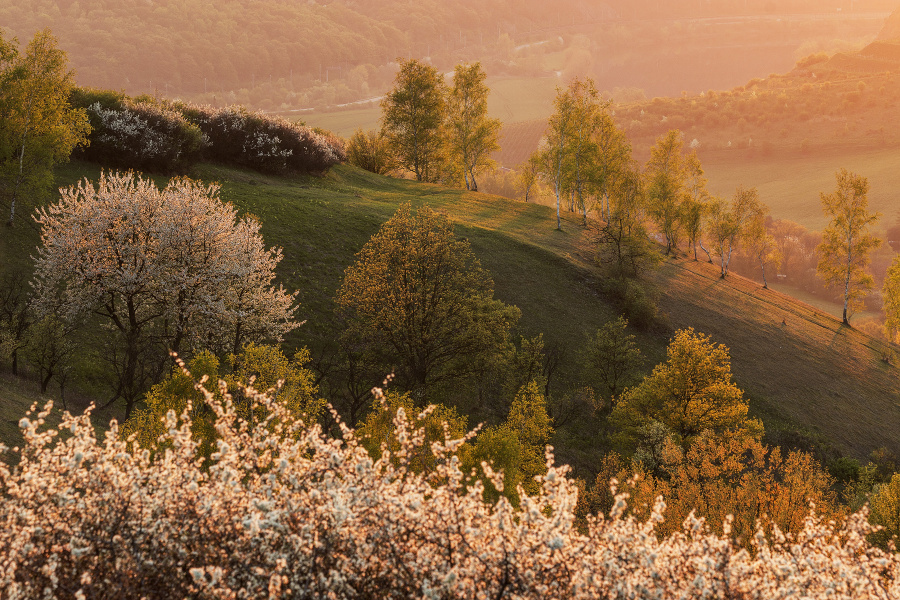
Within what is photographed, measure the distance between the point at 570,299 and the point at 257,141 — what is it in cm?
4324

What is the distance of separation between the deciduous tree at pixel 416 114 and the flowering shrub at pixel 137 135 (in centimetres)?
3695

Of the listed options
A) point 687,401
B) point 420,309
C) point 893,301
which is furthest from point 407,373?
point 893,301

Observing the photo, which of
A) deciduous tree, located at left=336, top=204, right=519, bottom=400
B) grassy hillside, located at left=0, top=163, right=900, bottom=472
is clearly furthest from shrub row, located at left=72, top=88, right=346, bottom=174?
deciduous tree, located at left=336, top=204, right=519, bottom=400

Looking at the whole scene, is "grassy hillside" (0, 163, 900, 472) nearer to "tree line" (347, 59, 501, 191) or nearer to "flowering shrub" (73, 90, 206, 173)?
"flowering shrub" (73, 90, 206, 173)

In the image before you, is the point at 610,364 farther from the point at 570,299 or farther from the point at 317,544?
the point at 317,544

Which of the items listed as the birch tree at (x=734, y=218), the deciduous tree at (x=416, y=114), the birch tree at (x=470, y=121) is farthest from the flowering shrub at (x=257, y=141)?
the birch tree at (x=734, y=218)

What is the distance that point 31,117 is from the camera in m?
38.0

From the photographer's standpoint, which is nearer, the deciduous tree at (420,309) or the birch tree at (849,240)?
the deciduous tree at (420,309)

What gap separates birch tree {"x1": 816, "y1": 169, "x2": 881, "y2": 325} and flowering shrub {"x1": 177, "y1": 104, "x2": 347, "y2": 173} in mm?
76227

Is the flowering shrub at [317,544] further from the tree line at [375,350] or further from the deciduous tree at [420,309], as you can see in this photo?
the deciduous tree at [420,309]

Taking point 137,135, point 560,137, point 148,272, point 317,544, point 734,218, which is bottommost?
point 317,544

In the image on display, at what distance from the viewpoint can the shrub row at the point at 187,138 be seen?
2026 inches

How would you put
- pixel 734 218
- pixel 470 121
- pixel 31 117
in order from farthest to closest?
1. pixel 470 121
2. pixel 734 218
3. pixel 31 117

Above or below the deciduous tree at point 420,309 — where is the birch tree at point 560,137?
above
